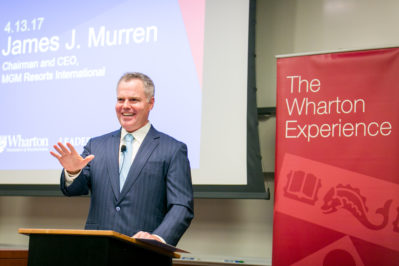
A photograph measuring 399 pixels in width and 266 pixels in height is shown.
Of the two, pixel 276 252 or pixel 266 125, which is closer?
pixel 276 252

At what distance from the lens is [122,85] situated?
224 centimetres

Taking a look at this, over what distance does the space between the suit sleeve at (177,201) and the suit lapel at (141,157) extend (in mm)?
108

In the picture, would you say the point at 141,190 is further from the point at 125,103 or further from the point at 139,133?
the point at 125,103

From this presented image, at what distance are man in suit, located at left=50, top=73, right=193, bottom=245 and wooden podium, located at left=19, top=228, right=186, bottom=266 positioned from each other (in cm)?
32

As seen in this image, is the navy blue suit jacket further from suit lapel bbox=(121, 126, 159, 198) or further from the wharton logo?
the wharton logo

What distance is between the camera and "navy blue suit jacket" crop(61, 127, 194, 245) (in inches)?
80.4

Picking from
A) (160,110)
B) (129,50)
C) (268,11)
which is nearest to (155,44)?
(129,50)

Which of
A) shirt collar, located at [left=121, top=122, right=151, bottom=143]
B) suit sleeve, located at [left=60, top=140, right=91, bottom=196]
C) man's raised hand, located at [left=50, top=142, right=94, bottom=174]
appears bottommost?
suit sleeve, located at [left=60, top=140, right=91, bottom=196]

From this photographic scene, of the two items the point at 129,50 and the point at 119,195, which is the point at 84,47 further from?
the point at 119,195

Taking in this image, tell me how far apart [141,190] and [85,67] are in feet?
6.44

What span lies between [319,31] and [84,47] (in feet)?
5.75

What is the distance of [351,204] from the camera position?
285 centimetres

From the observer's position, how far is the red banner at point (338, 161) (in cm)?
281

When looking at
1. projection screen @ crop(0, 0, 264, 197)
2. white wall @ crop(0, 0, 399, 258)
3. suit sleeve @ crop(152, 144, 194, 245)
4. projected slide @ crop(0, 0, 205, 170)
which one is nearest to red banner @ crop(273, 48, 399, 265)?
projection screen @ crop(0, 0, 264, 197)
